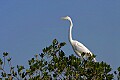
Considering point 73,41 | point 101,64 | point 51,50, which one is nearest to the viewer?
point 101,64

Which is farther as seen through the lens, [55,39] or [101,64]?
[55,39]

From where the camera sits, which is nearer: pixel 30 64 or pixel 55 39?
pixel 30 64

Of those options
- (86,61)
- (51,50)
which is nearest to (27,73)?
(51,50)

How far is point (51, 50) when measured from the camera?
982cm

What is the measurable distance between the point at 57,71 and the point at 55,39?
1.14 meters

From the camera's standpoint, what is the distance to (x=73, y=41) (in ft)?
60.5

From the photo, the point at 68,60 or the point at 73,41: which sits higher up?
the point at 73,41

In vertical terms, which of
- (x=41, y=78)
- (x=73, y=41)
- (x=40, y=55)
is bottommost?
(x=41, y=78)

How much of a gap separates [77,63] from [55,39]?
1254mm

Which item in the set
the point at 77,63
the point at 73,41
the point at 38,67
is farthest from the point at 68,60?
the point at 73,41

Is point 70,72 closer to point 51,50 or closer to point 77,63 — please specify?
point 77,63

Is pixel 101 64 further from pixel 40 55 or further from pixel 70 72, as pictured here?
pixel 40 55

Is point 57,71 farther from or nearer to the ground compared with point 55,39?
nearer to the ground

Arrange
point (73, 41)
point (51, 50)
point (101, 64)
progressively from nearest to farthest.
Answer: point (101, 64), point (51, 50), point (73, 41)
